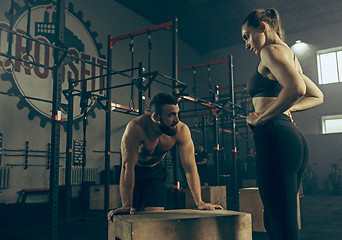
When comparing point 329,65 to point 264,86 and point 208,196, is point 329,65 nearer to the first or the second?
point 208,196

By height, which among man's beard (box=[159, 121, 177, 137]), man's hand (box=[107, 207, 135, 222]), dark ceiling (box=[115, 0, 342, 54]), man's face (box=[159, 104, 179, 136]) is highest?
dark ceiling (box=[115, 0, 342, 54])

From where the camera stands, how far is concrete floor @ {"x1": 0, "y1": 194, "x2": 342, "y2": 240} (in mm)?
3439

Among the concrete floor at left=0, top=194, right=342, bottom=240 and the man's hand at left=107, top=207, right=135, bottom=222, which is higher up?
the man's hand at left=107, top=207, right=135, bottom=222

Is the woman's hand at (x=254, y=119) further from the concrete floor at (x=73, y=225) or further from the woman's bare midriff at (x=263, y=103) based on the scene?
the concrete floor at (x=73, y=225)

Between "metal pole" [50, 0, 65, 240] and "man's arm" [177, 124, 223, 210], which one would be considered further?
"metal pole" [50, 0, 65, 240]

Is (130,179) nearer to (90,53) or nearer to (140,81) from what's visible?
(140,81)

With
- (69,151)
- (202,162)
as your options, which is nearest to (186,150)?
(69,151)

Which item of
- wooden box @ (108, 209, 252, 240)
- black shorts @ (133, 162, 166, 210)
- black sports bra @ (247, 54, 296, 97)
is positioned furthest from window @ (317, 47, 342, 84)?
black sports bra @ (247, 54, 296, 97)

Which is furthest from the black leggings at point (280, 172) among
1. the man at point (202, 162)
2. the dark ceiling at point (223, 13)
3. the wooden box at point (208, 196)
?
the dark ceiling at point (223, 13)

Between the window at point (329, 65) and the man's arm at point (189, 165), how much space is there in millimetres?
9960

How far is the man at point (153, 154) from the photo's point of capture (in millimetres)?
1854

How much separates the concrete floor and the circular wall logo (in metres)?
1.81

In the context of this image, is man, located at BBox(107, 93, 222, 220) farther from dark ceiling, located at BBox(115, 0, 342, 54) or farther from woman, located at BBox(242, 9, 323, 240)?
dark ceiling, located at BBox(115, 0, 342, 54)

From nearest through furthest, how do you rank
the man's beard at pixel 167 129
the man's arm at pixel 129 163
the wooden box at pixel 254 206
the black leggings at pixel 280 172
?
the black leggings at pixel 280 172
the man's arm at pixel 129 163
the man's beard at pixel 167 129
the wooden box at pixel 254 206
